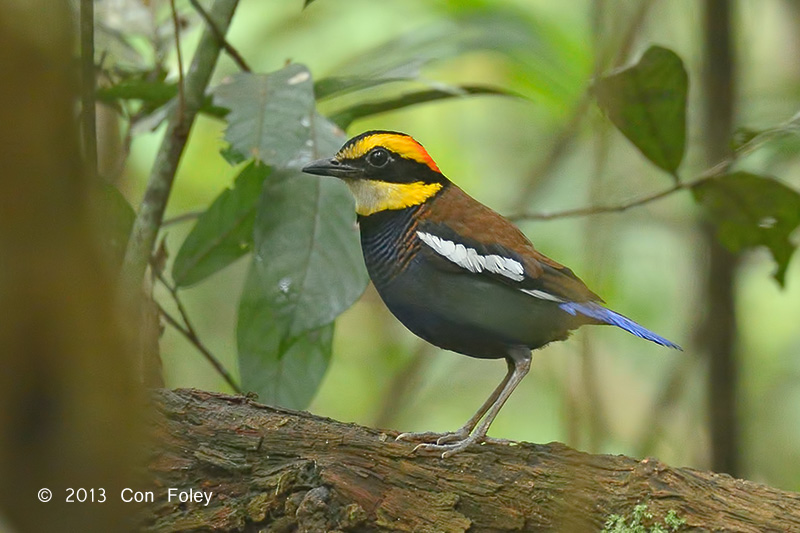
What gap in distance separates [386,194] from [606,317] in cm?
104

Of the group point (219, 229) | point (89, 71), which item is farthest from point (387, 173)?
point (89, 71)

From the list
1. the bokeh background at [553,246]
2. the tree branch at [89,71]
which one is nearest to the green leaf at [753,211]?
the bokeh background at [553,246]

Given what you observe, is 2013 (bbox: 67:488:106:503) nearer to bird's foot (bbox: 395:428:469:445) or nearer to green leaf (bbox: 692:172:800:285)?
bird's foot (bbox: 395:428:469:445)

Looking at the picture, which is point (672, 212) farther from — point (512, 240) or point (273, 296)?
point (273, 296)

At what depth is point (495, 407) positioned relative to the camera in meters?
3.18

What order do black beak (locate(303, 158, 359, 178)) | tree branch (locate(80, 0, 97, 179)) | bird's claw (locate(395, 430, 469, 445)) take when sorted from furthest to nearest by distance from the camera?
black beak (locate(303, 158, 359, 178))
bird's claw (locate(395, 430, 469, 445))
tree branch (locate(80, 0, 97, 179))

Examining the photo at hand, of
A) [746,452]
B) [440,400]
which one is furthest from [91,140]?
[440,400]

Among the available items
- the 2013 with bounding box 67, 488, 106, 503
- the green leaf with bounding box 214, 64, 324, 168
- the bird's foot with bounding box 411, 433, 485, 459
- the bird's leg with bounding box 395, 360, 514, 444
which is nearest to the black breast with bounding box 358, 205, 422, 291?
the green leaf with bounding box 214, 64, 324, 168

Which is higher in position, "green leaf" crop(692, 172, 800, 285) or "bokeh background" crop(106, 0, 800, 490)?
"bokeh background" crop(106, 0, 800, 490)

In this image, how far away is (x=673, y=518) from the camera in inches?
104

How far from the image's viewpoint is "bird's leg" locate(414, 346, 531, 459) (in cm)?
288

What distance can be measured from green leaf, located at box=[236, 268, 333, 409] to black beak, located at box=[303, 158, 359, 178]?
58 cm

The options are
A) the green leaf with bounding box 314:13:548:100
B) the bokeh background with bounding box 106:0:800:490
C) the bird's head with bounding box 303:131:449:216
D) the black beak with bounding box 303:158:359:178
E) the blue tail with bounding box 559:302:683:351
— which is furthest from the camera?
the bokeh background with bounding box 106:0:800:490

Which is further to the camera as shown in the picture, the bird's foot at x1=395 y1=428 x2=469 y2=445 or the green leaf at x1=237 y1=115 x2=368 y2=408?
the green leaf at x1=237 y1=115 x2=368 y2=408
